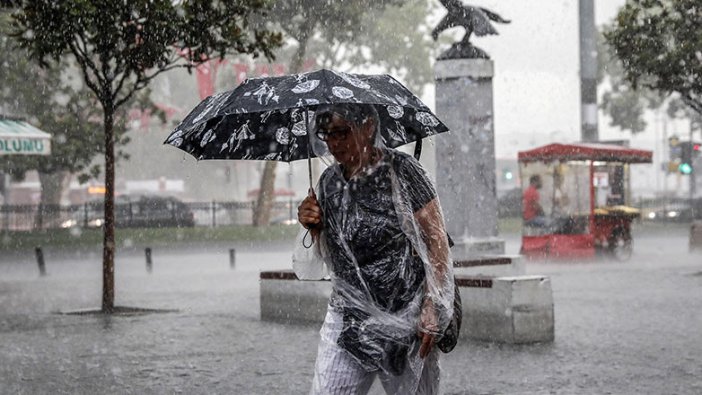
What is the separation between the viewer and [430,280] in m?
4.41

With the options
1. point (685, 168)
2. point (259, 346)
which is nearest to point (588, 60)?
point (685, 168)

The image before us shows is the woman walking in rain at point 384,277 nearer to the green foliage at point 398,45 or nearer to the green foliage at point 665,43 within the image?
the green foliage at point 665,43

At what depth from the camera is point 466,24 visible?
16.7 m

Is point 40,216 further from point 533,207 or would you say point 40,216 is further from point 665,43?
point 665,43

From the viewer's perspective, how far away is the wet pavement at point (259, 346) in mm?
8391

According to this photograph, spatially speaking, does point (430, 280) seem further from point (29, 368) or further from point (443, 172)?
point (443, 172)

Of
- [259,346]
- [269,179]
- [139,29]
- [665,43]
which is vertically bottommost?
[259,346]

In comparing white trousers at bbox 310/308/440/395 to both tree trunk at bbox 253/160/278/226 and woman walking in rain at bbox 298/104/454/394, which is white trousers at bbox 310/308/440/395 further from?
tree trunk at bbox 253/160/278/226

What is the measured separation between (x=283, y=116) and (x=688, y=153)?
1181 inches

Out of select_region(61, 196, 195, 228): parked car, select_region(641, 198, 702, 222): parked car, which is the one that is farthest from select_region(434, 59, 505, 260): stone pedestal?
select_region(641, 198, 702, 222): parked car

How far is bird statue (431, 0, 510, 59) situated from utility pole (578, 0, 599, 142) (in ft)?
23.4

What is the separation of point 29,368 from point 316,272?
17.0 feet

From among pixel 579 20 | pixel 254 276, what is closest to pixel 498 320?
pixel 254 276

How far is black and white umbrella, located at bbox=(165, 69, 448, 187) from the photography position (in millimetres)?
4781
